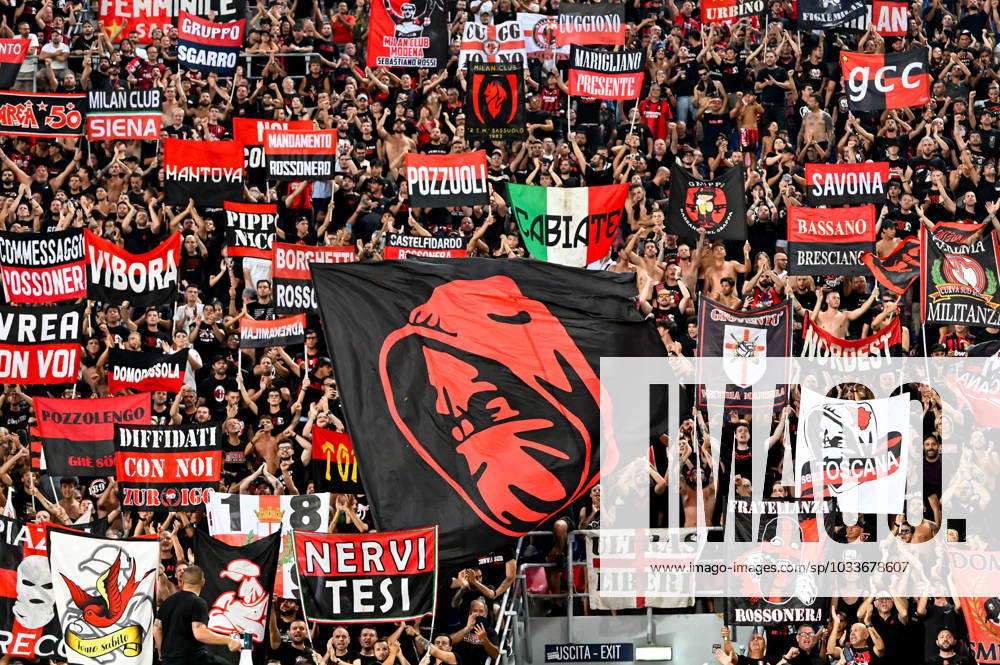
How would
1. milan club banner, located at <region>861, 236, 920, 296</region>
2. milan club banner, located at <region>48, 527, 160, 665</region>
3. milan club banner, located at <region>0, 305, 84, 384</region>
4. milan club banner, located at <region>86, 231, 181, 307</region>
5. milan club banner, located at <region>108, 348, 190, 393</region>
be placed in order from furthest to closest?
milan club banner, located at <region>861, 236, 920, 296</region>, milan club banner, located at <region>86, 231, 181, 307</region>, milan club banner, located at <region>108, 348, 190, 393</region>, milan club banner, located at <region>0, 305, 84, 384</region>, milan club banner, located at <region>48, 527, 160, 665</region>

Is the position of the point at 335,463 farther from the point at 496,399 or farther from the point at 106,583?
the point at 496,399

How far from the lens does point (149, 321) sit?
21969 millimetres

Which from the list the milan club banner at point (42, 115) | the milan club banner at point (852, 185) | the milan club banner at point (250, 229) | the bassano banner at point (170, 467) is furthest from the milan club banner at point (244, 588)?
the milan club banner at point (42, 115)

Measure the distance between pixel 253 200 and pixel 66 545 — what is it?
8.66m

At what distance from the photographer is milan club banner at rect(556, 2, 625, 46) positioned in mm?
25375

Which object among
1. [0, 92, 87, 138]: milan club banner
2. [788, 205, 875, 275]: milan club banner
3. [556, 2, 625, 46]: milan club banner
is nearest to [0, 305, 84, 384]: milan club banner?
[0, 92, 87, 138]: milan club banner

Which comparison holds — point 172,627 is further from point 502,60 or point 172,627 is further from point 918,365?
point 502,60

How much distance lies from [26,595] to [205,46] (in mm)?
10832

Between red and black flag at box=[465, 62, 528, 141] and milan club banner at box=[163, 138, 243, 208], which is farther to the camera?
red and black flag at box=[465, 62, 528, 141]

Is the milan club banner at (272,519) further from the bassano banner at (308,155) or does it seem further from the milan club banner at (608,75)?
the milan club banner at (608,75)

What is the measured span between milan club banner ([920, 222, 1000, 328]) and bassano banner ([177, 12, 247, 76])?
10239 millimetres

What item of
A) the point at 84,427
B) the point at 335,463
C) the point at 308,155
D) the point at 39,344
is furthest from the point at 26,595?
the point at 308,155

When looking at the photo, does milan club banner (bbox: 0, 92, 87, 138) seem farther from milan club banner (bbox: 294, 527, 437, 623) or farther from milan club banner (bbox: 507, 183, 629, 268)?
milan club banner (bbox: 294, 527, 437, 623)

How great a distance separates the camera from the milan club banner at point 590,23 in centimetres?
2538
